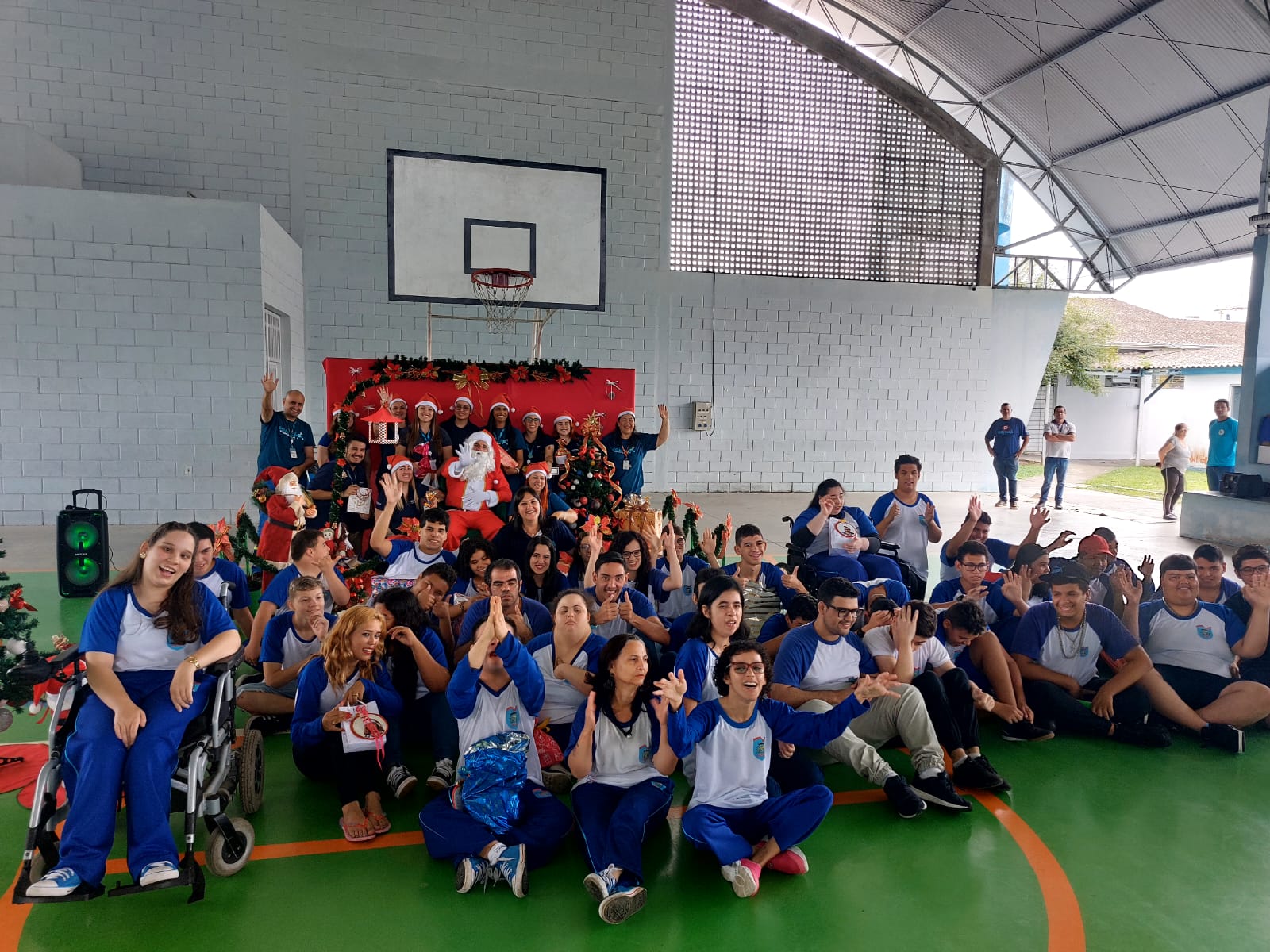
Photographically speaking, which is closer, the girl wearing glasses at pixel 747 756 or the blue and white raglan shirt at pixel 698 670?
the girl wearing glasses at pixel 747 756

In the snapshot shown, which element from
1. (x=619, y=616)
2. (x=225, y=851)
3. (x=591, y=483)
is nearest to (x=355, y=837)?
(x=225, y=851)

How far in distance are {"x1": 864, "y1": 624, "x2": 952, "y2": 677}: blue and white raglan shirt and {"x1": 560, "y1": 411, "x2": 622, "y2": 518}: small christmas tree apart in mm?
3248

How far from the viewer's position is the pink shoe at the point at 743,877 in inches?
116

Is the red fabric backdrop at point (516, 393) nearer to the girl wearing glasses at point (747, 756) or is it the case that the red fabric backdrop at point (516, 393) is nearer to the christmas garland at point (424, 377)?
the christmas garland at point (424, 377)

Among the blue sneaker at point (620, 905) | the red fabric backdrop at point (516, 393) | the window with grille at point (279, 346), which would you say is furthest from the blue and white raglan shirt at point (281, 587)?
the window with grille at point (279, 346)

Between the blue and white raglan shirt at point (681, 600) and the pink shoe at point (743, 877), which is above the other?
the blue and white raglan shirt at point (681, 600)

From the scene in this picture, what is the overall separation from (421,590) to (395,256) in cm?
641

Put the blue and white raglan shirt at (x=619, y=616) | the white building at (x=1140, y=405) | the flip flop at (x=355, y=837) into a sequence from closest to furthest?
the flip flop at (x=355, y=837) < the blue and white raglan shirt at (x=619, y=616) < the white building at (x=1140, y=405)

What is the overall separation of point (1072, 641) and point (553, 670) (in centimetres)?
296

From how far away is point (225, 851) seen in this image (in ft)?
9.98

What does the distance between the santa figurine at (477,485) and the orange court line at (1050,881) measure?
4103 mm

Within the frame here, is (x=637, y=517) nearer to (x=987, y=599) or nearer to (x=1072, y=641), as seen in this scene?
(x=987, y=599)

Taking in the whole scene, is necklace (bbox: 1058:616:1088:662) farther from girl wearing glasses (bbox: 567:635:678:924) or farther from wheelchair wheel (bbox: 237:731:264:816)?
wheelchair wheel (bbox: 237:731:264:816)

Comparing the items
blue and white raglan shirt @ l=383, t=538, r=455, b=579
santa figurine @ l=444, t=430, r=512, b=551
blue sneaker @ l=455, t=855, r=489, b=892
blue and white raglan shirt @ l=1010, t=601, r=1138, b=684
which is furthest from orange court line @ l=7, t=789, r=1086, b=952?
santa figurine @ l=444, t=430, r=512, b=551
